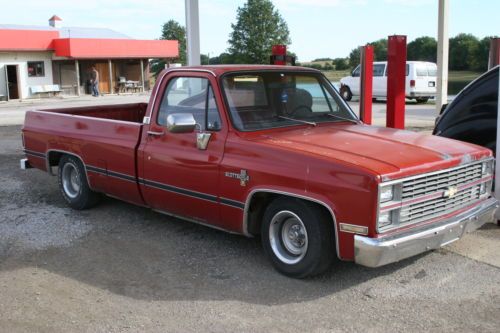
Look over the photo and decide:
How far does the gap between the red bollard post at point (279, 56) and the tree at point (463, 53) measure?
5077 centimetres

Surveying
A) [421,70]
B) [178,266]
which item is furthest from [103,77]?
[178,266]

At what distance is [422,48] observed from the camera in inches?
2520

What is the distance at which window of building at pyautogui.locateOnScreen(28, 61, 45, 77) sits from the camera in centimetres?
3697

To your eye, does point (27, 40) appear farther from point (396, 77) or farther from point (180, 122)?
point (180, 122)

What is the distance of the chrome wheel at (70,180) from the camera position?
7.32 meters

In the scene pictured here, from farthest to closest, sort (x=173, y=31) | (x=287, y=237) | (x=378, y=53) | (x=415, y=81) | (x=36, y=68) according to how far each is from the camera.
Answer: (x=173, y=31), (x=378, y=53), (x=36, y=68), (x=415, y=81), (x=287, y=237)

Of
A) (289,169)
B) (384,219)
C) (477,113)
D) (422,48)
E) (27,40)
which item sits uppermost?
(422,48)

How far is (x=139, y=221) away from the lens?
21.9ft

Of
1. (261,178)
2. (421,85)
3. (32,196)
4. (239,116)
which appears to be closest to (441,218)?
(261,178)

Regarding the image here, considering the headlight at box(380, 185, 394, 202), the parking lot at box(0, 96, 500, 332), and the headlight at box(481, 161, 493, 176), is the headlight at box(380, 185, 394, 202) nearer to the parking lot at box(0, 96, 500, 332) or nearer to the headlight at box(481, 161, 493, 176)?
the parking lot at box(0, 96, 500, 332)

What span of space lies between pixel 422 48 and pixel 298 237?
63.5m

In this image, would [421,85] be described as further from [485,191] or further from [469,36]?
[469,36]

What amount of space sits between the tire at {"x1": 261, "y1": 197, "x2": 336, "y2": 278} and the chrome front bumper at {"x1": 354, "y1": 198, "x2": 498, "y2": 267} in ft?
1.13

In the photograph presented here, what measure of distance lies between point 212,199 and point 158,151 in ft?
2.88
